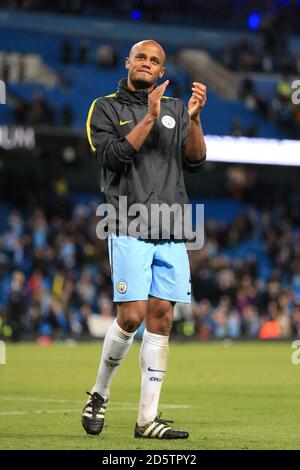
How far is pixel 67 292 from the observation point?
89.0ft

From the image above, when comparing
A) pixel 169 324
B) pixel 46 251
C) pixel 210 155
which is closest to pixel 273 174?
pixel 210 155

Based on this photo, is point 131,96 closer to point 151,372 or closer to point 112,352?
point 112,352

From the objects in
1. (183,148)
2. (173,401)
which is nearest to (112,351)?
(183,148)

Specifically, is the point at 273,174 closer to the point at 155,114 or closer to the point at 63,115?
the point at 63,115

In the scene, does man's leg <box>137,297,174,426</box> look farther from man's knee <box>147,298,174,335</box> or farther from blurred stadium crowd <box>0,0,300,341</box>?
blurred stadium crowd <box>0,0,300,341</box>

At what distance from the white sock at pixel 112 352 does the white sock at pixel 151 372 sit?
13 cm

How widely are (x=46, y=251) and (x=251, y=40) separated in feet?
40.0

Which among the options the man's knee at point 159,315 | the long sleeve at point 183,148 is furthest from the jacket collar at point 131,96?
the man's knee at point 159,315

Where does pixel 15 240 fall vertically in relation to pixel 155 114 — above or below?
below

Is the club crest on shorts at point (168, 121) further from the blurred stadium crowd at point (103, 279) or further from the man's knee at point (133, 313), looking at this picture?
the blurred stadium crowd at point (103, 279)

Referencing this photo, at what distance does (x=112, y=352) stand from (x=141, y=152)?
1.36 m

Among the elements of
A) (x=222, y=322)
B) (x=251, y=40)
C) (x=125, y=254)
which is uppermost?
(x=251, y=40)

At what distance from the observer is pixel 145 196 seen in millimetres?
7422

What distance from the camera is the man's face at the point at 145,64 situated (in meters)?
7.48
